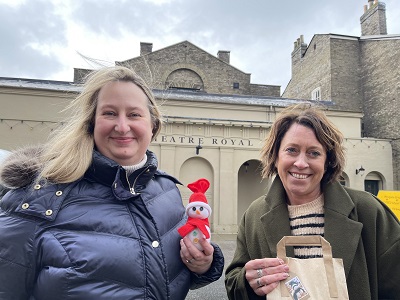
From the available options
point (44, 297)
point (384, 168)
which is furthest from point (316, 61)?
point (44, 297)

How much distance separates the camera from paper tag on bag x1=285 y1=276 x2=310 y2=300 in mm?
1876

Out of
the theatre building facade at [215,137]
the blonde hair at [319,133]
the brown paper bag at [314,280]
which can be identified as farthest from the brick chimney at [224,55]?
the brown paper bag at [314,280]

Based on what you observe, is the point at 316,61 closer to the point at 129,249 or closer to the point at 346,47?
the point at 346,47

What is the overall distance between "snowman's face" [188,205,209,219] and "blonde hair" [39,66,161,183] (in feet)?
2.33

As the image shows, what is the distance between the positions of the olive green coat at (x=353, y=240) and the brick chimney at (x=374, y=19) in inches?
1155

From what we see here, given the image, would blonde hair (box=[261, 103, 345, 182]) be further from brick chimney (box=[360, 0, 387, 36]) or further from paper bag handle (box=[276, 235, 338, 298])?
brick chimney (box=[360, 0, 387, 36])

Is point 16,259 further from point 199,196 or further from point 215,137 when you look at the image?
point 215,137

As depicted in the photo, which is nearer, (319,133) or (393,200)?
(319,133)

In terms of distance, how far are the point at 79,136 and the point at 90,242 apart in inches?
25.9

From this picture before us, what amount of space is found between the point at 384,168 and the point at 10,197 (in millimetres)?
24300

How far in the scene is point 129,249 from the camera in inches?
69.9

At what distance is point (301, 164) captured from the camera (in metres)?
2.36

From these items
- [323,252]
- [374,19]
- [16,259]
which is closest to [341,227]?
[323,252]

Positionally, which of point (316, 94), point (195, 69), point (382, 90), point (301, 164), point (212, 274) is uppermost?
point (195, 69)
